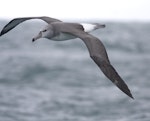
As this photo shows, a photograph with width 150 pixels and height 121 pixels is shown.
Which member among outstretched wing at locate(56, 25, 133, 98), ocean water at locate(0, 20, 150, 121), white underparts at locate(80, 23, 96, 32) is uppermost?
white underparts at locate(80, 23, 96, 32)

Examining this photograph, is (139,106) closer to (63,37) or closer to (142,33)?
(63,37)

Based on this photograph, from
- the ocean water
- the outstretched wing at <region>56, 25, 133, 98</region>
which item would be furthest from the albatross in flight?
the ocean water

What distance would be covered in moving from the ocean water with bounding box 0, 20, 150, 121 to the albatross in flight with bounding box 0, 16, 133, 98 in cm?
294

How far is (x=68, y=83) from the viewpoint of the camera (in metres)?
15.1

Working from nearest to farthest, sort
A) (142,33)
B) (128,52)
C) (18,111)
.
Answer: (18,111) → (128,52) → (142,33)

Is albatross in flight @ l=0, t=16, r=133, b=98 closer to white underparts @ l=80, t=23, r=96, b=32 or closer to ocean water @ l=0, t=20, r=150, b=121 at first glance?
white underparts @ l=80, t=23, r=96, b=32

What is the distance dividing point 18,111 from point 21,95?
4.27ft

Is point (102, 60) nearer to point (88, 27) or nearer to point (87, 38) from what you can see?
point (87, 38)

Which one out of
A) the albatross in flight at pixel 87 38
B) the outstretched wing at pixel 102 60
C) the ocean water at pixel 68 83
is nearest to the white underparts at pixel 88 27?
the albatross in flight at pixel 87 38

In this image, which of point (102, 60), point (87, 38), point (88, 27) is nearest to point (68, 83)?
point (88, 27)

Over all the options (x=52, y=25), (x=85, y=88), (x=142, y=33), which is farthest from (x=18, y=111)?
(x=142, y=33)

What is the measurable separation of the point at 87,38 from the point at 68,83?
21.5 ft

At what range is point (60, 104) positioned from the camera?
43.5 ft

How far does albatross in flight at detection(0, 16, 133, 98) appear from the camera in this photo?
810 cm
